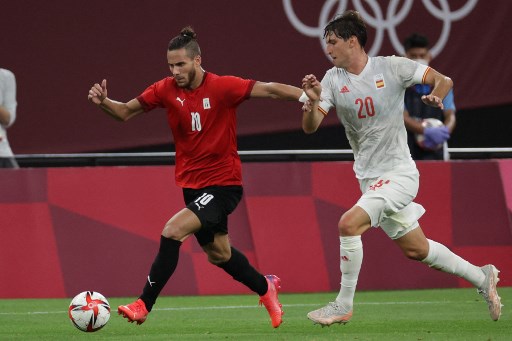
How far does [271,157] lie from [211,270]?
2604 millimetres

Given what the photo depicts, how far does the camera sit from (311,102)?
32.1 ft

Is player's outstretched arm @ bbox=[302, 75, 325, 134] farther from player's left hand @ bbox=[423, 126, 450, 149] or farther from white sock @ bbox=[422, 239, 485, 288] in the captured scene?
player's left hand @ bbox=[423, 126, 450, 149]

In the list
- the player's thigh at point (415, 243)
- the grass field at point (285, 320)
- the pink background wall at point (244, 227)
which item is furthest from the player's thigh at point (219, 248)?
the pink background wall at point (244, 227)

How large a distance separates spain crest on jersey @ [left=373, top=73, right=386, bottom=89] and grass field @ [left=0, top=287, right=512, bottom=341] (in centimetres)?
181

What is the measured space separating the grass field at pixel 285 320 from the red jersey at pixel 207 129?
1.17 meters

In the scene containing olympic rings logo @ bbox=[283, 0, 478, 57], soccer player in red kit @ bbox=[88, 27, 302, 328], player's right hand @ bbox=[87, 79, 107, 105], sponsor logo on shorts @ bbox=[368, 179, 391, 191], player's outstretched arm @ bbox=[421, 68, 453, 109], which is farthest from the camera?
olympic rings logo @ bbox=[283, 0, 478, 57]

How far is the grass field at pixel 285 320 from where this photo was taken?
9.67m

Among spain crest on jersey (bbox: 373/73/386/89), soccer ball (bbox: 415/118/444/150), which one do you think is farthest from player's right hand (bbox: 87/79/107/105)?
soccer ball (bbox: 415/118/444/150)

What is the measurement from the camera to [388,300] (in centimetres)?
1276

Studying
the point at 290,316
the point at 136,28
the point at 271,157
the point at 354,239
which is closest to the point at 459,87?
the point at 271,157

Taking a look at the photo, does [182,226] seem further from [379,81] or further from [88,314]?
[379,81]

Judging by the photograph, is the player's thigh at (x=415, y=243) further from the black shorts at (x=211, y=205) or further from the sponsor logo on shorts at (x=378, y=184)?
the black shorts at (x=211, y=205)

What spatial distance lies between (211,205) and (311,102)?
45.1 inches

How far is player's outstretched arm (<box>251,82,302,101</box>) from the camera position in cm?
1037
